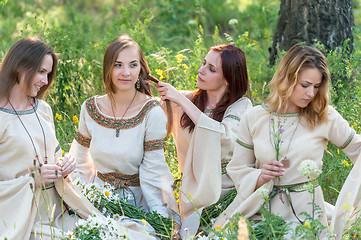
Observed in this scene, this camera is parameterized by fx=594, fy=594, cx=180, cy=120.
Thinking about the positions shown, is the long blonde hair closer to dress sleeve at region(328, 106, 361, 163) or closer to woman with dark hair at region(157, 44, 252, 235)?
dress sleeve at region(328, 106, 361, 163)

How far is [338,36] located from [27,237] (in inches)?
120

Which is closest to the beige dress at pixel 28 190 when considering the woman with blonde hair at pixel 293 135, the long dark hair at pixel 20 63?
the long dark hair at pixel 20 63

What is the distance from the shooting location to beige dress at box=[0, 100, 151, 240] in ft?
10.7

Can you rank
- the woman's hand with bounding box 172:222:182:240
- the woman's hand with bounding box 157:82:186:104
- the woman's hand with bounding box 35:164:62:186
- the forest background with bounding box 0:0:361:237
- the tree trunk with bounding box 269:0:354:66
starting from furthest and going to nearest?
the tree trunk with bounding box 269:0:354:66 → the forest background with bounding box 0:0:361:237 → the woman's hand with bounding box 157:82:186:104 → the woman's hand with bounding box 172:222:182:240 → the woman's hand with bounding box 35:164:62:186

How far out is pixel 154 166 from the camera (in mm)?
3834

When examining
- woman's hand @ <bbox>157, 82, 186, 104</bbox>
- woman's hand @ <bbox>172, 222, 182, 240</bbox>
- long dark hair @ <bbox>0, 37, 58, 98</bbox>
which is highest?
long dark hair @ <bbox>0, 37, 58, 98</bbox>

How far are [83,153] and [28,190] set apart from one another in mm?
766

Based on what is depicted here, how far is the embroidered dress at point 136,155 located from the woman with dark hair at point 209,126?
0.43 feet

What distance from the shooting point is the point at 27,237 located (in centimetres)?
325

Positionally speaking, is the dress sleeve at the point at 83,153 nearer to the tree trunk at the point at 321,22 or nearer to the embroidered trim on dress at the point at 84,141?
the embroidered trim on dress at the point at 84,141

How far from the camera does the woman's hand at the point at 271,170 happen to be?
3240 millimetres

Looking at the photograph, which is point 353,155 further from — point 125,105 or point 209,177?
point 125,105

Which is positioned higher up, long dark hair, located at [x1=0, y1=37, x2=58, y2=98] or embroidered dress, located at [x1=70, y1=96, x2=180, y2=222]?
long dark hair, located at [x1=0, y1=37, x2=58, y2=98]

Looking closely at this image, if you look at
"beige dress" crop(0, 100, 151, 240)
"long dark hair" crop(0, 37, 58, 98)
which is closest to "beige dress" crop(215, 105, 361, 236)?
"beige dress" crop(0, 100, 151, 240)
